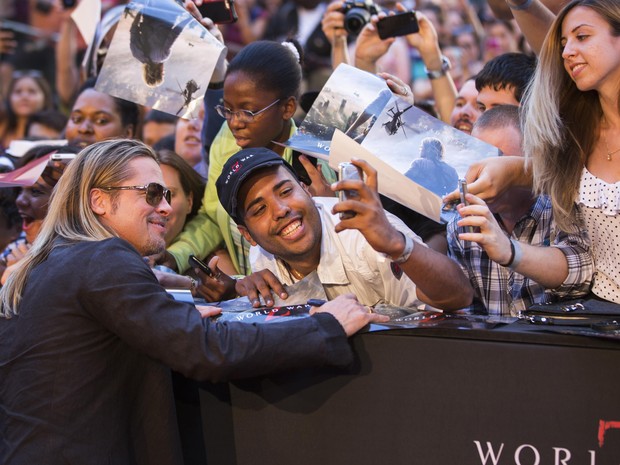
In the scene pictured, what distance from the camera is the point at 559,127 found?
9.22ft

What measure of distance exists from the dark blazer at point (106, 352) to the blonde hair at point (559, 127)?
33.4 inches

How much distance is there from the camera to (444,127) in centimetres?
296

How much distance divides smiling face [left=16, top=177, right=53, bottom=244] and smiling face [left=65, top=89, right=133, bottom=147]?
81 cm

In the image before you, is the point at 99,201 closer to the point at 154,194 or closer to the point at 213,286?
the point at 154,194

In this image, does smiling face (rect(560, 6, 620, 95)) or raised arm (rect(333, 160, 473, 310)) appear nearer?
raised arm (rect(333, 160, 473, 310))

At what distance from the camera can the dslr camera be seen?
15.5ft

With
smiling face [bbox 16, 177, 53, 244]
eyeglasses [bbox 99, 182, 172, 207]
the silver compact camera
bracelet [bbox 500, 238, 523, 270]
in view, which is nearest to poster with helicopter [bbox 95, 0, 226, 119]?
smiling face [bbox 16, 177, 53, 244]

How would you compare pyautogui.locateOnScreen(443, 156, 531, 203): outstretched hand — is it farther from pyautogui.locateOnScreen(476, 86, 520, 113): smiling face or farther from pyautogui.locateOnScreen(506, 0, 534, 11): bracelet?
pyautogui.locateOnScreen(476, 86, 520, 113): smiling face

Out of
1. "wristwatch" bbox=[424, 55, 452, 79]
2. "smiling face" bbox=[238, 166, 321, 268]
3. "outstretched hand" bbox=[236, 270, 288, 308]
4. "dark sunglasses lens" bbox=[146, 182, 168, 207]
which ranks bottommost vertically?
"outstretched hand" bbox=[236, 270, 288, 308]

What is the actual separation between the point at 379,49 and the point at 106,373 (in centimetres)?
254

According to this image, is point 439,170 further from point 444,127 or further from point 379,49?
point 379,49

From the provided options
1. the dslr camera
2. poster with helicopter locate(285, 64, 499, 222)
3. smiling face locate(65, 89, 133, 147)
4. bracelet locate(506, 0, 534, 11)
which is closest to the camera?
poster with helicopter locate(285, 64, 499, 222)

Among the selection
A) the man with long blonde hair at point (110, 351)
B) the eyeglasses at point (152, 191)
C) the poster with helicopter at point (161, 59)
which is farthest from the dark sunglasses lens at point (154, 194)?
the poster with helicopter at point (161, 59)

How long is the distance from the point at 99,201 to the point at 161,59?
110 cm
